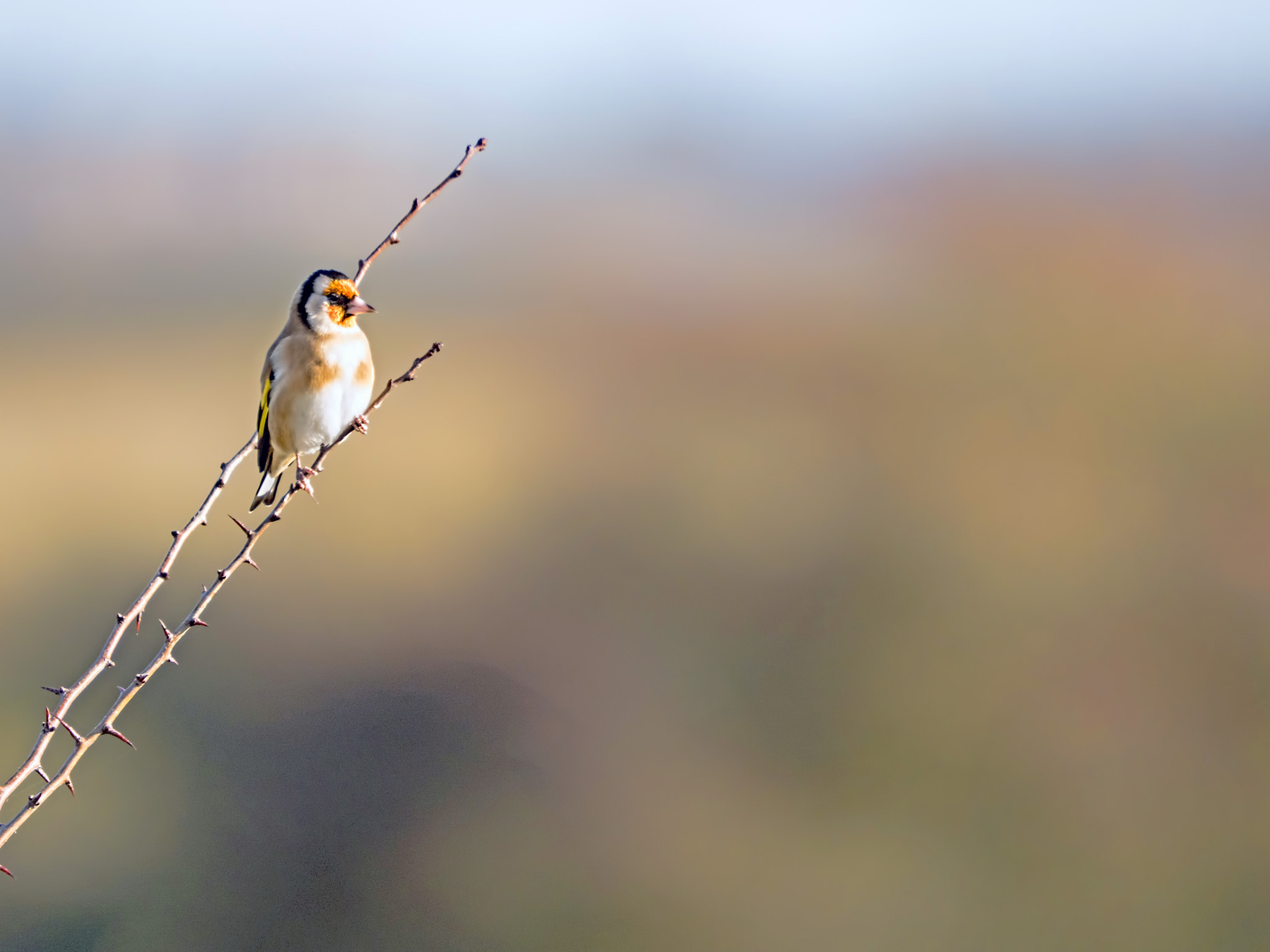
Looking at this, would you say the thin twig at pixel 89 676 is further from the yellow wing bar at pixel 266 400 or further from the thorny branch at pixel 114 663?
the yellow wing bar at pixel 266 400

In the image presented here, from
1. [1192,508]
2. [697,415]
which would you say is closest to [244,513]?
[697,415]

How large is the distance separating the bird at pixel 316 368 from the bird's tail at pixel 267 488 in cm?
35

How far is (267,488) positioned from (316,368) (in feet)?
2.32

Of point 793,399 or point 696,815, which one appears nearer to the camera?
point 696,815

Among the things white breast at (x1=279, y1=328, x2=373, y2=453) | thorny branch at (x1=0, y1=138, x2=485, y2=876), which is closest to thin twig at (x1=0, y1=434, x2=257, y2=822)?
thorny branch at (x1=0, y1=138, x2=485, y2=876)

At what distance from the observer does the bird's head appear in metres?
4.25

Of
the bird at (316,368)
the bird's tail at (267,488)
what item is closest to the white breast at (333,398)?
the bird at (316,368)

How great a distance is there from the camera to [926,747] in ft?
53.5

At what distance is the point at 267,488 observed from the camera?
15.6ft

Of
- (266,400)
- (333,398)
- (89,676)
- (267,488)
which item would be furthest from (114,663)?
(267,488)

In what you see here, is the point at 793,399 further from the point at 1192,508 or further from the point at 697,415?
the point at 1192,508

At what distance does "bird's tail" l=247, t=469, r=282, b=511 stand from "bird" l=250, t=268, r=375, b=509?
35 centimetres

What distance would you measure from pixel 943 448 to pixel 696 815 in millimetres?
11620

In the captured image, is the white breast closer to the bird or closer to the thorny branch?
the bird
